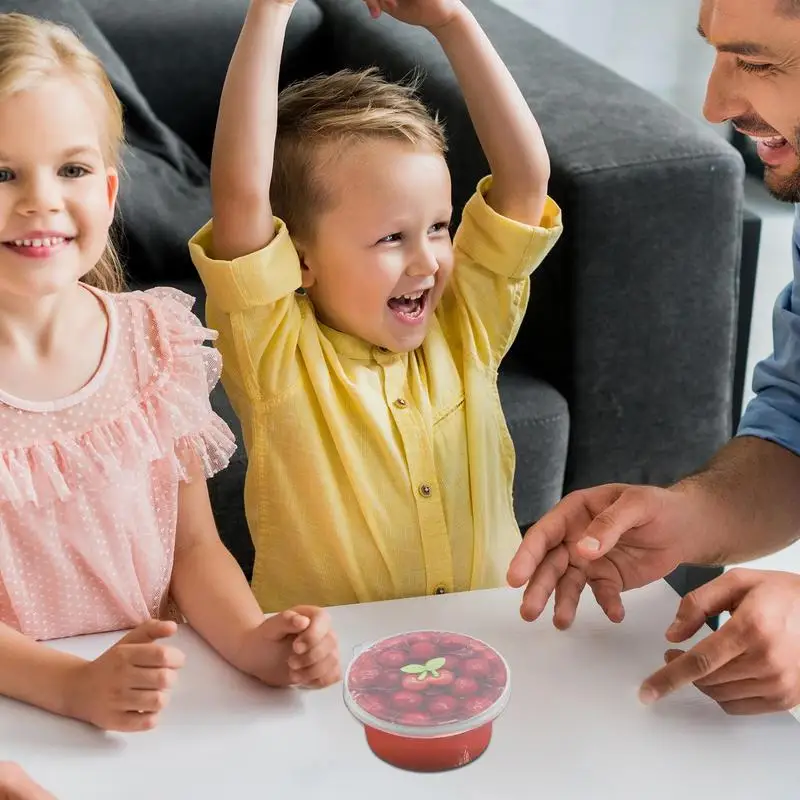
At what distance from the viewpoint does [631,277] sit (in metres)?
1.78

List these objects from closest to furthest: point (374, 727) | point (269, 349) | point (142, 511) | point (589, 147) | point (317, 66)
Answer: point (374, 727) → point (142, 511) → point (269, 349) → point (589, 147) → point (317, 66)

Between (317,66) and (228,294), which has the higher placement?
(228,294)

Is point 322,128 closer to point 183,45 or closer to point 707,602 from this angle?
point 707,602

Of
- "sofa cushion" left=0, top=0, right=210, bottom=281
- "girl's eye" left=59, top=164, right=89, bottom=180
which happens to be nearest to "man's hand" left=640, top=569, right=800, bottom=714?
"girl's eye" left=59, top=164, right=89, bottom=180

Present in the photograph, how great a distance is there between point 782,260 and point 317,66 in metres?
1.11

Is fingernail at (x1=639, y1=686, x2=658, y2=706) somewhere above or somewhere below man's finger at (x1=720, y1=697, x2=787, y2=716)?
above

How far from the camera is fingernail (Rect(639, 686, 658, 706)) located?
35.5 inches

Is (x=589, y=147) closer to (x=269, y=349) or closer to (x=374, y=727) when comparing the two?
(x=269, y=349)

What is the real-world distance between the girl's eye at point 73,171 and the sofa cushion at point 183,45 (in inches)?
61.7

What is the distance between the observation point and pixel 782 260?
2666 mm

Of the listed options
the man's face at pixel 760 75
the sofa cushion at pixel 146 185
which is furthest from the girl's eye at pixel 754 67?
the sofa cushion at pixel 146 185

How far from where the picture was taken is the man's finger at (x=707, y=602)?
950mm

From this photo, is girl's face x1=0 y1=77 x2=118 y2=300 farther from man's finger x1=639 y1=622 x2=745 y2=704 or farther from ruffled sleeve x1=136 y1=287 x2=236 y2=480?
man's finger x1=639 y1=622 x2=745 y2=704

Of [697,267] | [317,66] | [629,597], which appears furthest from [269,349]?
[317,66]
